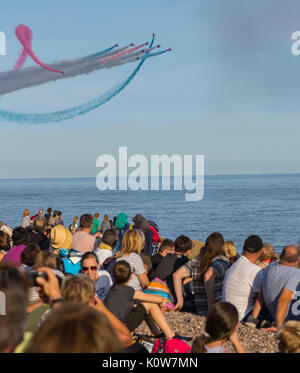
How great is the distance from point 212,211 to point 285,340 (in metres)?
58.5

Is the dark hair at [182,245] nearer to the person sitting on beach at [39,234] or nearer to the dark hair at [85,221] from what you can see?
the dark hair at [85,221]

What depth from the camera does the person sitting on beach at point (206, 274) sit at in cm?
696

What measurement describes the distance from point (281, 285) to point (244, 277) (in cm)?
55

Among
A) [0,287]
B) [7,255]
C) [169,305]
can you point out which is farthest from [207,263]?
[0,287]

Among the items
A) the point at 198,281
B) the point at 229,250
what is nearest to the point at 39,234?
the point at 198,281

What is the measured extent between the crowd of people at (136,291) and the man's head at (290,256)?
0.01 meters

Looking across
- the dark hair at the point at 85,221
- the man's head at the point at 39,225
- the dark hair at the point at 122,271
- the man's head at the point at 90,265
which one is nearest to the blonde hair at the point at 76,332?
the dark hair at the point at 122,271

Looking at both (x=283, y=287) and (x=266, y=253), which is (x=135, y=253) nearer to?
(x=283, y=287)

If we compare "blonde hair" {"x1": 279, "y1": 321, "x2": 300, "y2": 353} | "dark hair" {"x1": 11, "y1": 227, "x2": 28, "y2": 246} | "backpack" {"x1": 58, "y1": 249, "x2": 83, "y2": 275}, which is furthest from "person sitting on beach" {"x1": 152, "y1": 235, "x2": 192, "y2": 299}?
"blonde hair" {"x1": 279, "y1": 321, "x2": 300, "y2": 353}

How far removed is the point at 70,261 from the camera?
7066mm

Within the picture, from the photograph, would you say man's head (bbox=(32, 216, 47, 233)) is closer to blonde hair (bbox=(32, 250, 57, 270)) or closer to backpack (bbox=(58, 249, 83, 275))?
backpack (bbox=(58, 249, 83, 275))

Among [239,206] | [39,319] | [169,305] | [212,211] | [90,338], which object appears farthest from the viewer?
[239,206]

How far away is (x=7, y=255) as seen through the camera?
265 inches

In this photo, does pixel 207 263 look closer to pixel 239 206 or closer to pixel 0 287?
pixel 0 287
